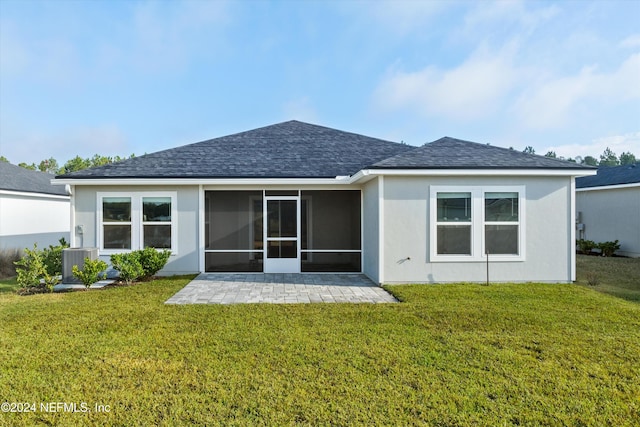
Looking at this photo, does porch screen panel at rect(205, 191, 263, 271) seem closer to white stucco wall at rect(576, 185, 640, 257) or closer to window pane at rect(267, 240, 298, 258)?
window pane at rect(267, 240, 298, 258)

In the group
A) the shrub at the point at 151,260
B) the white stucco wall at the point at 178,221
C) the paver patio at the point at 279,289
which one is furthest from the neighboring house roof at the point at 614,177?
the shrub at the point at 151,260

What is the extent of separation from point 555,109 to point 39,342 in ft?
64.9

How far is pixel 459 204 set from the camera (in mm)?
8898

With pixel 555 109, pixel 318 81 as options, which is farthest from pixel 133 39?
pixel 555 109

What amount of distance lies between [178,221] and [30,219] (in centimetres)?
1088

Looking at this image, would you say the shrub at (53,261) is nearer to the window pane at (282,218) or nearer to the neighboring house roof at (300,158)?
the neighboring house roof at (300,158)

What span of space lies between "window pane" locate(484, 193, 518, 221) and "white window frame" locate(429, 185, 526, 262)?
0.26 feet

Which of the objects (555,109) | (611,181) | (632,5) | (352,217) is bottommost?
(352,217)

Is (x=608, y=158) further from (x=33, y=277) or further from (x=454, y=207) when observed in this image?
(x=33, y=277)

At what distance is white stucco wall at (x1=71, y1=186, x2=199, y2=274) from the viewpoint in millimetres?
10172

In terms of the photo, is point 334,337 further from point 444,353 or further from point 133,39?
point 133,39

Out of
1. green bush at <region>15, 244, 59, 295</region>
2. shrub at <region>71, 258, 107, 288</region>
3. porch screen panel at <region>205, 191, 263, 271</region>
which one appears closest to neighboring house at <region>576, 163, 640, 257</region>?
porch screen panel at <region>205, 191, 263, 271</region>

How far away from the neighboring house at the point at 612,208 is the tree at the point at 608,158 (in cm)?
6061

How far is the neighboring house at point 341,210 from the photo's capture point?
880 centimetres
